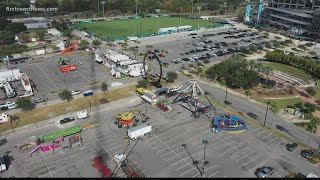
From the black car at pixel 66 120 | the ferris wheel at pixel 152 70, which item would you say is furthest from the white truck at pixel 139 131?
the ferris wheel at pixel 152 70

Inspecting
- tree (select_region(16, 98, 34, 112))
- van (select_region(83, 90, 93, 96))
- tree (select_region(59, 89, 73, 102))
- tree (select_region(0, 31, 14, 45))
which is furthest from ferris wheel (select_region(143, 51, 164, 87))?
tree (select_region(0, 31, 14, 45))

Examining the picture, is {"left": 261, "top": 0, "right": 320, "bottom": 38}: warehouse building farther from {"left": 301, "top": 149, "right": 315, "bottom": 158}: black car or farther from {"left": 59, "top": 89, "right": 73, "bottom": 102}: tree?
{"left": 59, "top": 89, "right": 73, "bottom": 102}: tree

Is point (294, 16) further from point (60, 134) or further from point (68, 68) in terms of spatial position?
point (60, 134)

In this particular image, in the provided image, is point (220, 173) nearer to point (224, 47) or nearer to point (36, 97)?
point (36, 97)

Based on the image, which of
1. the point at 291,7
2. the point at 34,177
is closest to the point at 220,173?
the point at 34,177

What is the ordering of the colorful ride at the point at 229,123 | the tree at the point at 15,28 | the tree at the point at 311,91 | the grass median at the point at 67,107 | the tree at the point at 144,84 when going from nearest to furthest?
the colorful ride at the point at 229,123 < the grass median at the point at 67,107 < the tree at the point at 311,91 < the tree at the point at 144,84 < the tree at the point at 15,28

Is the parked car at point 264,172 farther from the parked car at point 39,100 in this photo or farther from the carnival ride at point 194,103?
the parked car at point 39,100

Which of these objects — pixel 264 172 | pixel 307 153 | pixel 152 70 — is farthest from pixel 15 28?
pixel 307 153
